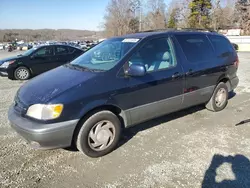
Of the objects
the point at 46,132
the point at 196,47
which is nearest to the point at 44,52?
the point at 196,47

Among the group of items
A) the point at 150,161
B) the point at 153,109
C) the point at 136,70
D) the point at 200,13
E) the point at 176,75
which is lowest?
the point at 150,161

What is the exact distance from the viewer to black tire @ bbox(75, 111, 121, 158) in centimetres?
292

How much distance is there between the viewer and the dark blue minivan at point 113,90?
8.98 feet

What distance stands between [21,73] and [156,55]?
7047mm

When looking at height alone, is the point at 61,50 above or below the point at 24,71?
above

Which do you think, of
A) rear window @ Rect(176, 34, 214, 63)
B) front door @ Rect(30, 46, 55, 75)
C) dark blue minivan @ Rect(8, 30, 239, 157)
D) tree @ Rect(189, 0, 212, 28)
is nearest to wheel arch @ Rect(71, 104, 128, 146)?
dark blue minivan @ Rect(8, 30, 239, 157)

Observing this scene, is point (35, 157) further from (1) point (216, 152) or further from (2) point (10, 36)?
(2) point (10, 36)

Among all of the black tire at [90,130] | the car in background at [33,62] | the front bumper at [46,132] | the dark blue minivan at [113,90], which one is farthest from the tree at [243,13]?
the front bumper at [46,132]

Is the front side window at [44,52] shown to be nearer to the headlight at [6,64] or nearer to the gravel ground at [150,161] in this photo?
the headlight at [6,64]

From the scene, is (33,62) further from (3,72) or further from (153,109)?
(153,109)

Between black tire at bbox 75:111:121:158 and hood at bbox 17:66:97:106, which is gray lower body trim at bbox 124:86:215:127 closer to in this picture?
black tire at bbox 75:111:121:158

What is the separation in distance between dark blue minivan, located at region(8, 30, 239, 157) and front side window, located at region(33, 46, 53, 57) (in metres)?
5.65

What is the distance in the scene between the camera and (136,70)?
121 inches

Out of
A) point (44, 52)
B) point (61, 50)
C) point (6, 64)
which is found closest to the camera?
point (6, 64)
